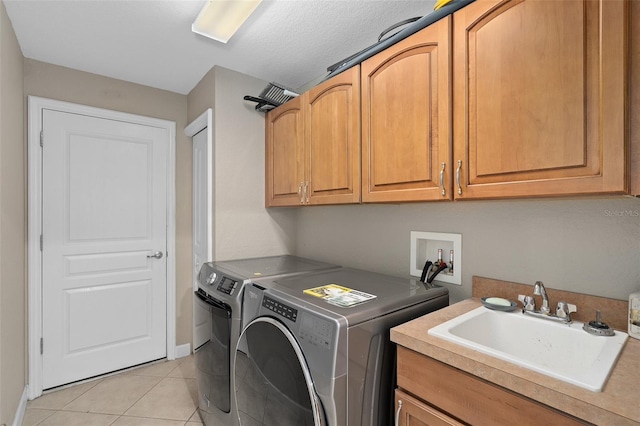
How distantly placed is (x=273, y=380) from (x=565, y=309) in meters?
1.16

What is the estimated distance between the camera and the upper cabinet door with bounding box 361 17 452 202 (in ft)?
4.03

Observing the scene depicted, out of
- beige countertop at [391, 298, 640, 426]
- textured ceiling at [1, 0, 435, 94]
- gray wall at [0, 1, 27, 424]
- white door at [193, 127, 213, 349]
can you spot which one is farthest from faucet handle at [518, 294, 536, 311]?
gray wall at [0, 1, 27, 424]

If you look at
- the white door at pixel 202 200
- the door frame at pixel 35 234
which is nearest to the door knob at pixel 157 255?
the white door at pixel 202 200

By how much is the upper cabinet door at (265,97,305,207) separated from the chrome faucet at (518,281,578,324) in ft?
4.41

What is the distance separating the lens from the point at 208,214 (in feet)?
7.59

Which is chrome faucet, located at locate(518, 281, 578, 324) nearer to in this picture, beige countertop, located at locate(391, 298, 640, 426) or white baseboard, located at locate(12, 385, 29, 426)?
beige countertop, located at locate(391, 298, 640, 426)

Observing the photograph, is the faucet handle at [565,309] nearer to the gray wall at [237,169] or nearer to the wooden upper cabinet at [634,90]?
the wooden upper cabinet at [634,90]

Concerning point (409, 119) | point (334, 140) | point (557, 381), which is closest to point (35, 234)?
point (334, 140)

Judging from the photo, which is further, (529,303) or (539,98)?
(529,303)

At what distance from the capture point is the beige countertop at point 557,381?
0.66m

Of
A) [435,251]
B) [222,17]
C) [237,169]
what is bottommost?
[435,251]

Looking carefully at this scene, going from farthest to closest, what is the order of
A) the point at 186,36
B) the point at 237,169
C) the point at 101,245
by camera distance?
the point at 101,245, the point at 237,169, the point at 186,36

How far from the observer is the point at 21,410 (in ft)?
6.50

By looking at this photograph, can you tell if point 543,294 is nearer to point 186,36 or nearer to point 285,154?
point 285,154
